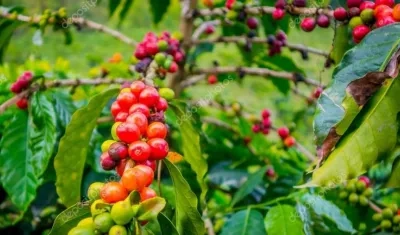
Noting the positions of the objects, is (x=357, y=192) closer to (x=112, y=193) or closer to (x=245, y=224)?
(x=245, y=224)

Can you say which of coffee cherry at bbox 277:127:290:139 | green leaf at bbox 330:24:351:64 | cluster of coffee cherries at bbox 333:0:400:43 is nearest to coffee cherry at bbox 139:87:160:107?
cluster of coffee cherries at bbox 333:0:400:43

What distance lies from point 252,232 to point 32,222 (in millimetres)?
982

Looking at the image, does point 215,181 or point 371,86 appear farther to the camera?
point 215,181

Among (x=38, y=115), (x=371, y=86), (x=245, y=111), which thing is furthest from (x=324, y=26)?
(x=245, y=111)

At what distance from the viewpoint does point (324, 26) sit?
1.10 m

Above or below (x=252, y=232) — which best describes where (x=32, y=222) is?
below

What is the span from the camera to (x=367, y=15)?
95 centimetres

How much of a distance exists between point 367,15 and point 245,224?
631mm

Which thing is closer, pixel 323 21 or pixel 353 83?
pixel 353 83

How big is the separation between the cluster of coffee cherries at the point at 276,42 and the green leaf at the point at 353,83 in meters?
0.85

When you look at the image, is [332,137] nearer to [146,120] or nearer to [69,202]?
[146,120]

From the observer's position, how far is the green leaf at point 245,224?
4.07ft

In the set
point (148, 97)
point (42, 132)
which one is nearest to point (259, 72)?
point (42, 132)

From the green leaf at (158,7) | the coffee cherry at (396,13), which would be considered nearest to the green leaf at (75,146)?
the coffee cherry at (396,13)
